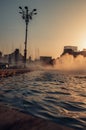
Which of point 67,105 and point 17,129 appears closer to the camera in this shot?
point 17,129

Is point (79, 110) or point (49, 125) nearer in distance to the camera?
point (49, 125)

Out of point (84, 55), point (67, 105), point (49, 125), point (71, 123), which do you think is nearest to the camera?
point (49, 125)

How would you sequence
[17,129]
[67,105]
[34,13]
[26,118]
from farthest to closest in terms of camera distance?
[34,13], [67,105], [26,118], [17,129]

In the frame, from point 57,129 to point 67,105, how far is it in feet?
16.4

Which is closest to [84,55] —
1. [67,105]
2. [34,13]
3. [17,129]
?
[34,13]

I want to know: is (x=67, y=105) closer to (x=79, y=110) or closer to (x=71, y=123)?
(x=79, y=110)

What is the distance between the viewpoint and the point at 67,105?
381 inches

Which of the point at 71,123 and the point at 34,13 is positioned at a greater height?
the point at 34,13

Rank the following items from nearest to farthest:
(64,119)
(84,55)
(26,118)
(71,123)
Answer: (26,118)
(71,123)
(64,119)
(84,55)

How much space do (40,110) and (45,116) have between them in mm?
1025

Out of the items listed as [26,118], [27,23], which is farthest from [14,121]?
[27,23]

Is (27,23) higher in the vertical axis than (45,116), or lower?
higher

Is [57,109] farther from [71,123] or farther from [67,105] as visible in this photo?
[71,123]

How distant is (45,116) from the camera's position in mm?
7477
